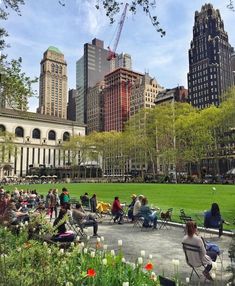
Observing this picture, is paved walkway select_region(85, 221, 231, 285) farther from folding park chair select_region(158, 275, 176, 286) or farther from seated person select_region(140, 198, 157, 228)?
folding park chair select_region(158, 275, 176, 286)

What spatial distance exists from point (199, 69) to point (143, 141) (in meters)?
86.7

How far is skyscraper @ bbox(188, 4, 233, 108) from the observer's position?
5664 inches

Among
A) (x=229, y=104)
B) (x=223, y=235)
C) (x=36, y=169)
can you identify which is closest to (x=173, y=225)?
(x=223, y=235)

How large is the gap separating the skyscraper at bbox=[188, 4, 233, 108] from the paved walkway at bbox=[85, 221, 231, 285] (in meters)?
133

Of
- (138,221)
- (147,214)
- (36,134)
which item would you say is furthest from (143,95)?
(147,214)

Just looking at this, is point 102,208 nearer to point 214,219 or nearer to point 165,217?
point 165,217

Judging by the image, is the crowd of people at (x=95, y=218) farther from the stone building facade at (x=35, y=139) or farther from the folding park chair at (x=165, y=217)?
the stone building facade at (x=35, y=139)

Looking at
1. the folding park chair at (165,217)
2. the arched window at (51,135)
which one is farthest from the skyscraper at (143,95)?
the folding park chair at (165,217)

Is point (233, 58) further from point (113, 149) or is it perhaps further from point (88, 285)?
point (88, 285)

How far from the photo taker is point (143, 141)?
76.2 meters

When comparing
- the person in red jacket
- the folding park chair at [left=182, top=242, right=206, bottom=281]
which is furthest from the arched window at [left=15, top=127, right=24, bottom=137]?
the folding park chair at [left=182, top=242, right=206, bottom=281]

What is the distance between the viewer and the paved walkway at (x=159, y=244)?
339 inches

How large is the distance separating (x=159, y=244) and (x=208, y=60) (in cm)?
14716

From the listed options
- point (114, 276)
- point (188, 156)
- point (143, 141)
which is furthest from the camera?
point (143, 141)
